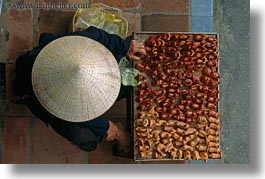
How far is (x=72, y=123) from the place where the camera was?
268cm

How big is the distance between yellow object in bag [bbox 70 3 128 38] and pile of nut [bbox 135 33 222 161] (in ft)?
1.36

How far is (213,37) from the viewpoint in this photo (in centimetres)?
311

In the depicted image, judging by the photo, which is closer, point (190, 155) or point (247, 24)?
Answer: point (190, 155)

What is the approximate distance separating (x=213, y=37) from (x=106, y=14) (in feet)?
2.47

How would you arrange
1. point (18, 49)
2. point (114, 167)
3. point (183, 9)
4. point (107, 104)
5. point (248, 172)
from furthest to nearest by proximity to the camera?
1. point (183, 9)
2. point (18, 49)
3. point (114, 167)
4. point (248, 172)
5. point (107, 104)

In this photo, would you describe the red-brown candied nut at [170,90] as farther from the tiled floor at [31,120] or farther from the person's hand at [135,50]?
the tiled floor at [31,120]

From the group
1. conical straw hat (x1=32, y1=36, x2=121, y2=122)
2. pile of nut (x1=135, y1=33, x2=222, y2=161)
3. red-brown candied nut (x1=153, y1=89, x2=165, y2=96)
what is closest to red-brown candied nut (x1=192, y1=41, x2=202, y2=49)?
pile of nut (x1=135, y1=33, x2=222, y2=161)

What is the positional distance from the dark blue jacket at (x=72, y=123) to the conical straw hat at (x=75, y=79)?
209 mm

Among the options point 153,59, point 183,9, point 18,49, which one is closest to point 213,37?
point 153,59

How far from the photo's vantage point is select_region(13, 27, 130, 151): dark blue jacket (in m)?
2.73

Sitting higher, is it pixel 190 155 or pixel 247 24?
pixel 247 24

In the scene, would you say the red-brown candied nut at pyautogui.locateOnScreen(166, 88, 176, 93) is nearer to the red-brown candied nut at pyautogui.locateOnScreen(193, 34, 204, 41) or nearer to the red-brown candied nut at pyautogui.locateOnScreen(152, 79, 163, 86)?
the red-brown candied nut at pyautogui.locateOnScreen(152, 79, 163, 86)

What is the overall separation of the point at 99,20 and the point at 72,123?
920 millimetres

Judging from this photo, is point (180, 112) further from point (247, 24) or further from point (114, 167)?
point (247, 24)
